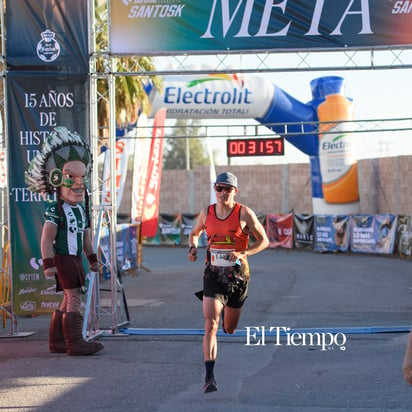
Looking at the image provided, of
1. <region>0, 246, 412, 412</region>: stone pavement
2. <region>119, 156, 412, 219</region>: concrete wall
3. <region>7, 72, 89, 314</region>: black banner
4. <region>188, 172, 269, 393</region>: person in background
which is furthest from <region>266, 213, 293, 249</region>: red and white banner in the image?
<region>188, 172, 269, 393</region>: person in background

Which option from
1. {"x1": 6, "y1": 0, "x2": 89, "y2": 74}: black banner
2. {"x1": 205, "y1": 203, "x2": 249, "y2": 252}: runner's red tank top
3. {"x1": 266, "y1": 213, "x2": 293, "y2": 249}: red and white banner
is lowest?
{"x1": 266, "y1": 213, "x2": 293, "y2": 249}: red and white banner

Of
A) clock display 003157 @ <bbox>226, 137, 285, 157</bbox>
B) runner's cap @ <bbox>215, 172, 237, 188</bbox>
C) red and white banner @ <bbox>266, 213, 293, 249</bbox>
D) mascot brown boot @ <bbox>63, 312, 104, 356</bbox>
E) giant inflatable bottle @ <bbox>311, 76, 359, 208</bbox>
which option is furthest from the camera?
red and white banner @ <bbox>266, 213, 293, 249</bbox>

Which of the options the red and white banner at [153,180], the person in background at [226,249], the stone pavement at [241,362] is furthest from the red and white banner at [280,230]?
the person in background at [226,249]

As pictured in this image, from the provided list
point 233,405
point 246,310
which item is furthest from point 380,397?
point 246,310

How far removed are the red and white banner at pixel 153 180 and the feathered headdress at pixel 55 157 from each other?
12.1 metres

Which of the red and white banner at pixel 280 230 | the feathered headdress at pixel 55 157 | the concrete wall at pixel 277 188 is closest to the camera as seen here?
the feathered headdress at pixel 55 157

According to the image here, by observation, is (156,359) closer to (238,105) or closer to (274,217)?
(238,105)

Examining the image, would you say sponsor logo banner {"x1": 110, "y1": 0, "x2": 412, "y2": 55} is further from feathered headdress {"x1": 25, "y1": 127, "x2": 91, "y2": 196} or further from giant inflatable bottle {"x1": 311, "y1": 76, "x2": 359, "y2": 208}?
giant inflatable bottle {"x1": 311, "y1": 76, "x2": 359, "y2": 208}

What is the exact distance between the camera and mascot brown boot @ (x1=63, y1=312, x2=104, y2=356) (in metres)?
9.12

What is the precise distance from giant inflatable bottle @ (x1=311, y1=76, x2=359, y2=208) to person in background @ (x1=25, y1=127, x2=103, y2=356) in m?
17.8

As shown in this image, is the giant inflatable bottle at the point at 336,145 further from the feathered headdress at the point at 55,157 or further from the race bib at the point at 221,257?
the race bib at the point at 221,257

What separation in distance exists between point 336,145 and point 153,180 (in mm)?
8590

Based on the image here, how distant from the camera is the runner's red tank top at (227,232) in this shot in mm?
7582

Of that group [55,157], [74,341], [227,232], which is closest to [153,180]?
[55,157]
